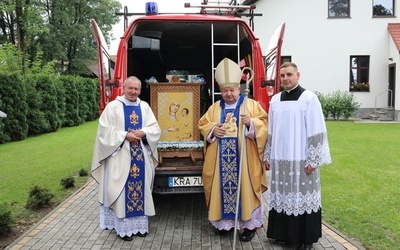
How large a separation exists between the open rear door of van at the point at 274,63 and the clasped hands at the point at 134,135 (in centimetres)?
194

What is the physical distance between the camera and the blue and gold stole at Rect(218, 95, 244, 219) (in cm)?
484

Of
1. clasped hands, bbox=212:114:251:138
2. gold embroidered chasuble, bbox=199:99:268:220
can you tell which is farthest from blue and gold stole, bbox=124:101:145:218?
clasped hands, bbox=212:114:251:138

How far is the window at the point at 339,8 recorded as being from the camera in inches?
888

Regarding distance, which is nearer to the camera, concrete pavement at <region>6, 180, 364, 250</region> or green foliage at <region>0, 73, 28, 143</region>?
concrete pavement at <region>6, 180, 364, 250</region>

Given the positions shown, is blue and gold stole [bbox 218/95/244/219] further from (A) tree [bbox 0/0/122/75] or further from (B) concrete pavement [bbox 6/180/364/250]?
(A) tree [bbox 0/0/122/75]

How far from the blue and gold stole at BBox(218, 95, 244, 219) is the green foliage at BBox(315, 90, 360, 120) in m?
17.2

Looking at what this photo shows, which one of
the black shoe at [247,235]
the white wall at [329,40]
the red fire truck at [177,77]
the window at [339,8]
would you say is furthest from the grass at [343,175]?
the window at [339,8]

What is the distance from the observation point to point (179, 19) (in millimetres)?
5758

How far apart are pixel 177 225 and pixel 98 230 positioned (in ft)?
3.36

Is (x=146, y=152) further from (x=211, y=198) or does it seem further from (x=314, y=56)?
(x=314, y=56)

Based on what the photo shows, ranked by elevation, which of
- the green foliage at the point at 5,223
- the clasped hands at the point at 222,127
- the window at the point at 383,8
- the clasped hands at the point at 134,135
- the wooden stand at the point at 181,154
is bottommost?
the green foliage at the point at 5,223

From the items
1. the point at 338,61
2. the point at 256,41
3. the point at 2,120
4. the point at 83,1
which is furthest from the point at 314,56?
the point at 83,1

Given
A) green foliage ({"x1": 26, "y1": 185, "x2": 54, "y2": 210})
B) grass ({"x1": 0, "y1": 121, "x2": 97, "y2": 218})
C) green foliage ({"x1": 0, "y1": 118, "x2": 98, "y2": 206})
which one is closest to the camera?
green foliage ({"x1": 26, "y1": 185, "x2": 54, "y2": 210})

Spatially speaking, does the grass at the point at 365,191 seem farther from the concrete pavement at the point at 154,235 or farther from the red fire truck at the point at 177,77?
the red fire truck at the point at 177,77
